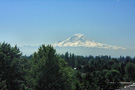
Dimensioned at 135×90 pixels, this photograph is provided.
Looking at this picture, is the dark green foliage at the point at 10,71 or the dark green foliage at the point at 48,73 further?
the dark green foliage at the point at 10,71

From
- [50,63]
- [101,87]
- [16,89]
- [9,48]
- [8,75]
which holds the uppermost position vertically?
[9,48]

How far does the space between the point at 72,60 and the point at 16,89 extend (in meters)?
133

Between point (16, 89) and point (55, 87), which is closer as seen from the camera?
point (55, 87)

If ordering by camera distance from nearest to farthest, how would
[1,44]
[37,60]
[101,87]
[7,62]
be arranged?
[37,60], [7,62], [1,44], [101,87]

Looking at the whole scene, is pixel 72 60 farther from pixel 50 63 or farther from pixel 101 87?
pixel 50 63

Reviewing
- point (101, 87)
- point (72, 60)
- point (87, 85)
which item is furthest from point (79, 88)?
point (72, 60)

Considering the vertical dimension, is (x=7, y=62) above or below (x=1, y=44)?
below

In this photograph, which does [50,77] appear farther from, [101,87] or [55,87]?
[101,87]

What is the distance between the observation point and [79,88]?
45.5 metres

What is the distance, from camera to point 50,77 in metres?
27.6

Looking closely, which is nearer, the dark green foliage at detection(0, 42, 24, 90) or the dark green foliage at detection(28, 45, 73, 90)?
the dark green foliage at detection(28, 45, 73, 90)

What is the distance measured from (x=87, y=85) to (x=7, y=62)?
960 inches

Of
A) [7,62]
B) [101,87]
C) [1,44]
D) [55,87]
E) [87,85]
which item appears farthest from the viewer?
[101,87]

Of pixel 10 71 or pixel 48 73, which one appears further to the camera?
pixel 10 71
